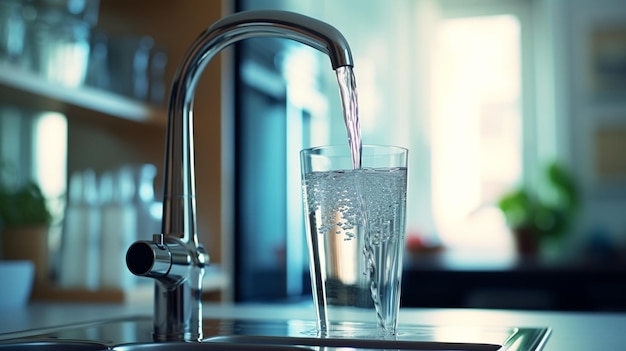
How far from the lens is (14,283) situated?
1.38m

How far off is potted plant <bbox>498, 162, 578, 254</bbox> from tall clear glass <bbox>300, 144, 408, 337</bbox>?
2.98 metres

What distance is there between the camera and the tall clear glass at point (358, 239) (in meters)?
0.69

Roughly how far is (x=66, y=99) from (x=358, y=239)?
1039mm

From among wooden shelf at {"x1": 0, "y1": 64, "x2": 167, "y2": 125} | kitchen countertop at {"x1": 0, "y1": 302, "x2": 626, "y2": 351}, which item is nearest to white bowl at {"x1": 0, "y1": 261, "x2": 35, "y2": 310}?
kitchen countertop at {"x1": 0, "y1": 302, "x2": 626, "y2": 351}

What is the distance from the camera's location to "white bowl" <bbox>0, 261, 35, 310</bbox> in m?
1.36

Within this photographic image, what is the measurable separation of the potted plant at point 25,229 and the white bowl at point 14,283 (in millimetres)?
180

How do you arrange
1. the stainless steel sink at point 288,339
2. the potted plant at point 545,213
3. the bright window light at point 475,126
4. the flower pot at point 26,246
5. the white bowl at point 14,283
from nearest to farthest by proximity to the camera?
the stainless steel sink at point 288,339, the white bowl at point 14,283, the flower pot at point 26,246, the potted plant at point 545,213, the bright window light at point 475,126

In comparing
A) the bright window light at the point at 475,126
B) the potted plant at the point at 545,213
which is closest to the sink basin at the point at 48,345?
the potted plant at the point at 545,213

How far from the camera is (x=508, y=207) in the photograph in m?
3.70

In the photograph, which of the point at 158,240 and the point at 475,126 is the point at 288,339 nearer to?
the point at 158,240

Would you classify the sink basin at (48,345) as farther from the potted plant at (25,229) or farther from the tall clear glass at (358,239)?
the potted plant at (25,229)

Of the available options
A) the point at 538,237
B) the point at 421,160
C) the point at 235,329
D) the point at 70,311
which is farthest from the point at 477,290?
the point at 235,329

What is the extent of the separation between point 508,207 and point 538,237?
7.9 inches

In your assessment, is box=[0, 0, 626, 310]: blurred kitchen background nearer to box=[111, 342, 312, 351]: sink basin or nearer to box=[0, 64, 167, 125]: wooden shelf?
box=[0, 64, 167, 125]: wooden shelf
